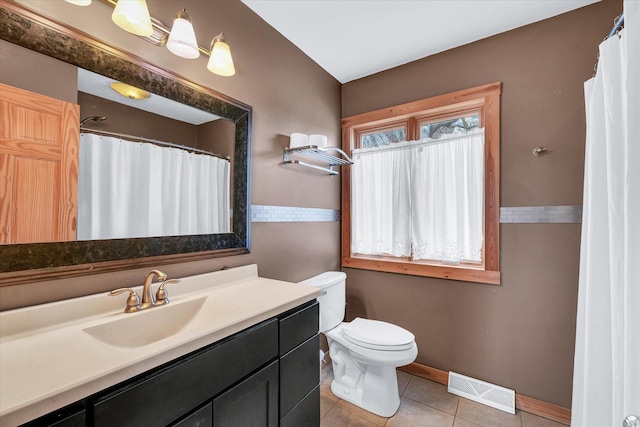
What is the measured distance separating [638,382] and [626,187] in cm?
48

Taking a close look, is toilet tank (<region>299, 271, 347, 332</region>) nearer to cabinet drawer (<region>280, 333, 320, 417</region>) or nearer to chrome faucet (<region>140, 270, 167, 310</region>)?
cabinet drawer (<region>280, 333, 320, 417</region>)

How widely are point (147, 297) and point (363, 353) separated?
4.04ft

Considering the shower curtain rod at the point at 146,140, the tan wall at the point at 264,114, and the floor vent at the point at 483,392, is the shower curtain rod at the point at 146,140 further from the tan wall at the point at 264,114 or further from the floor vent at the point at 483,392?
the floor vent at the point at 483,392

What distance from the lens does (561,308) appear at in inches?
63.4

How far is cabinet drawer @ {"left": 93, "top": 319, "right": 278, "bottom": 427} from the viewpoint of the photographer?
613 mm

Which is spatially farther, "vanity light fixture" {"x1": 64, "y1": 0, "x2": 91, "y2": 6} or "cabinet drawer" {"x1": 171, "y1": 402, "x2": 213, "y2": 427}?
"vanity light fixture" {"x1": 64, "y1": 0, "x2": 91, "y2": 6}

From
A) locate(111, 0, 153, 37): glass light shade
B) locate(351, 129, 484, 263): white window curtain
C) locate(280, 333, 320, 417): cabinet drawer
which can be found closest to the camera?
locate(111, 0, 153, 37): glass light shade

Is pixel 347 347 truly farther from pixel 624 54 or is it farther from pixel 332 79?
pixel 332 79

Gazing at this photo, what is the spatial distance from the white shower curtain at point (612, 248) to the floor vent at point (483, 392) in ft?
2.09

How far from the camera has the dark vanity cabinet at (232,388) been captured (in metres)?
0.61

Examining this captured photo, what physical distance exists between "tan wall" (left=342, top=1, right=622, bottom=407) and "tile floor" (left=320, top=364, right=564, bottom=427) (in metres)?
0.19

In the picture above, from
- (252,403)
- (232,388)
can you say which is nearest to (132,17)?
(232,388)

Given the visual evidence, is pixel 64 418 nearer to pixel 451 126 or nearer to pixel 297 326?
pixel 297 326

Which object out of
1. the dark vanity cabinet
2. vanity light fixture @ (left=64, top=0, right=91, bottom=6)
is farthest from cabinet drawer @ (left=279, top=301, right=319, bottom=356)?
vanity light fixture @ (left=64, top=0, right=91, bottom=6)
